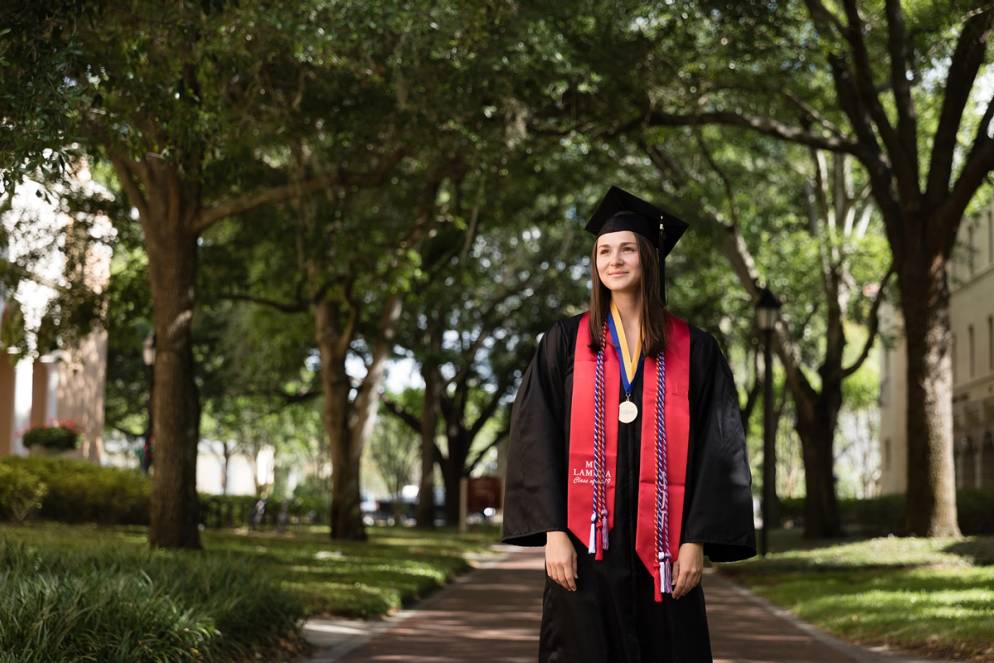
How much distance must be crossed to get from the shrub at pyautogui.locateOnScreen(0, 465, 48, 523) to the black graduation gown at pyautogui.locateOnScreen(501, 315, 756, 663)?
2031 centimetres

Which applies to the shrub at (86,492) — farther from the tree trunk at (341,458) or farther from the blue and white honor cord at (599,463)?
the blue and white honor cord at (599,463)

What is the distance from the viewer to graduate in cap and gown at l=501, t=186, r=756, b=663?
4.80 metres

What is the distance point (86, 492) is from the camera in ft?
84.0

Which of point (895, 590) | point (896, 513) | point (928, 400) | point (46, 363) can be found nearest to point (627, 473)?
point (895, 590)

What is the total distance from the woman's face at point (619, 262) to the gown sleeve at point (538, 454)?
0.82 ft

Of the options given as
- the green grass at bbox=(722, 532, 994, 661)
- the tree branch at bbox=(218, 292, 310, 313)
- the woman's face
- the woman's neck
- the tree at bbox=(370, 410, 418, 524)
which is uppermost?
the tree branch at bbox=(218, 292, 310, 313)

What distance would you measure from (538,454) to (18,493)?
818 inches

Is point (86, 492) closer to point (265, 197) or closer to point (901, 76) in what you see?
point (265, 197)

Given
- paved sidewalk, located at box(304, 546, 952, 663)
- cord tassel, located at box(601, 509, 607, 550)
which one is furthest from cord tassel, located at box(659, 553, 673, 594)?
paved sidewalk, located at box(304, 546, 952, 663)

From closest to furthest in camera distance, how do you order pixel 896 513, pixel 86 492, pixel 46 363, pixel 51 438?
pixel 86 492
pixel 51 438
pixel 896 513
pixel 46 363

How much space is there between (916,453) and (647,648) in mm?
16142

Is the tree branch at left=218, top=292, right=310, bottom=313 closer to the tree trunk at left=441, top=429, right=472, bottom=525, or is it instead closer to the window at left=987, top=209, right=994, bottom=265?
the tree trunk at left=441, top=429, right=472, bottom=525

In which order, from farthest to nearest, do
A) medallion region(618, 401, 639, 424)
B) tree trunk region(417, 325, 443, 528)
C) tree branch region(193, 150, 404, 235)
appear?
tree trunk region(417, 325, 443, 528) → tree branch region(193, 150, 404, 235) → medallion region(618, 401, 639, 424)

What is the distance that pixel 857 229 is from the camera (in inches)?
1156
